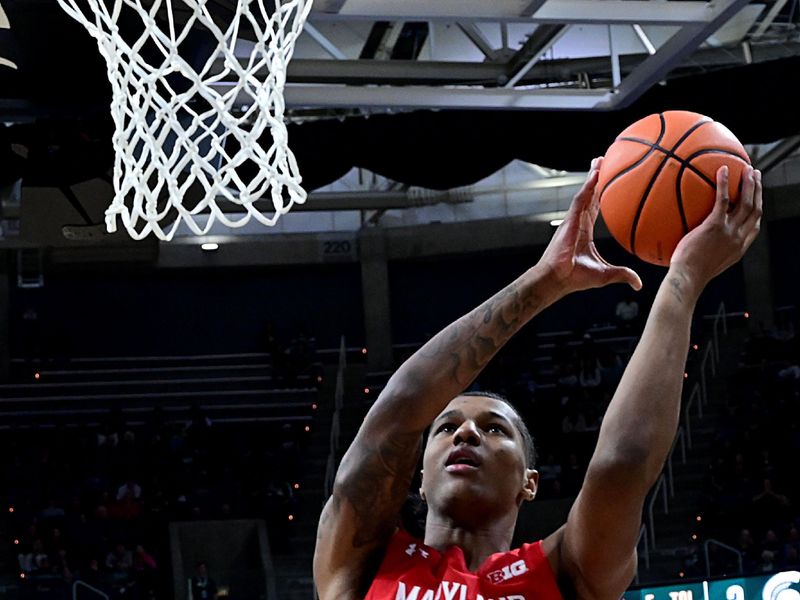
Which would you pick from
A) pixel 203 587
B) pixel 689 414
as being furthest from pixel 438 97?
pixel 689 414

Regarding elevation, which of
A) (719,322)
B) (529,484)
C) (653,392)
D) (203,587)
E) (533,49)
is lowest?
(203,587)

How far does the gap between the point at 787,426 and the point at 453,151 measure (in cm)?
673

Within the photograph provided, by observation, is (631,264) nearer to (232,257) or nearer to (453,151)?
(232,257)

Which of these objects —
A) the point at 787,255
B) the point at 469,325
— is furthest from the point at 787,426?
the point at 469,325

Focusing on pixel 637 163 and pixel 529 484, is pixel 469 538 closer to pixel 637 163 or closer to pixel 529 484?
pixel 529 484

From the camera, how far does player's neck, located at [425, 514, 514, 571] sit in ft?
7.93

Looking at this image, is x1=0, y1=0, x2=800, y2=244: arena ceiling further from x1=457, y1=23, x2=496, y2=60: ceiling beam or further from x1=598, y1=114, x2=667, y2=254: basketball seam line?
x1=598, y1=114, x2=667, y2=254: basketball seam line

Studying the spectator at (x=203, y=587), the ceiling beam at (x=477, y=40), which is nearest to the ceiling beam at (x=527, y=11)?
the ceiling beam at (x=477, y=40)

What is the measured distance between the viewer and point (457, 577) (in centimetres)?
229

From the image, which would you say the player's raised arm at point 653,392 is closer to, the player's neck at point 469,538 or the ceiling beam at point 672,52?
the player's neck at point 469,538

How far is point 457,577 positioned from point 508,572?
94 mm

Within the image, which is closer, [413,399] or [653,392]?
[653,392]

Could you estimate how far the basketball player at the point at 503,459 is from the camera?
6.22 feet

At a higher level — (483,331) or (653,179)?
(653,179)
